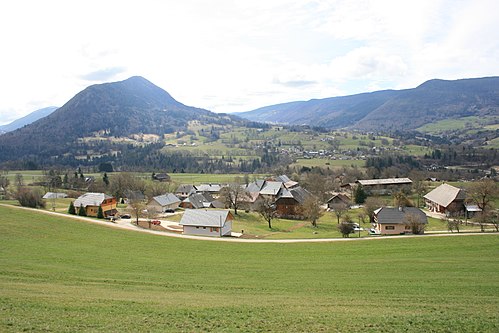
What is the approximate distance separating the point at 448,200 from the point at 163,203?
199 feet

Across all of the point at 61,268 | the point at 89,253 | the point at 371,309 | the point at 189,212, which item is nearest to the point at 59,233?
the point at 89,253

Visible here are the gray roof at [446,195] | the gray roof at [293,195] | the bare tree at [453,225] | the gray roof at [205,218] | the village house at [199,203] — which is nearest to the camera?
the bare tree at [453,225]

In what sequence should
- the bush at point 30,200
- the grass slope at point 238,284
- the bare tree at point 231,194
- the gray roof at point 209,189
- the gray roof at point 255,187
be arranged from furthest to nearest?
1. the gray roof at point 209,189
2. the gray roof at point 255,187
3. the bare tree at point 231,194
4. the bush at point 30,200
5. the grass slope at point 238,284

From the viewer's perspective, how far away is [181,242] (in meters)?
41.9

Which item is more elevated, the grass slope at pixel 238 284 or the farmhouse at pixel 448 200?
the grass slope at pixel 238 284

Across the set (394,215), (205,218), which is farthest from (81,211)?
(394,215)

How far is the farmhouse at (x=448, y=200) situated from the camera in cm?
7725

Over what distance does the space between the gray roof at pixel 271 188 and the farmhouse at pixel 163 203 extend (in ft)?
72.6

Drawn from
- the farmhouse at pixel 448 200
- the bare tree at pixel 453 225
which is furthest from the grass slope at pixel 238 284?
the farmhouse at pixel 448 200

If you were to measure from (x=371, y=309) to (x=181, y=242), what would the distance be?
90.4ft

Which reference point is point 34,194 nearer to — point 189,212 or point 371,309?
point 189,212

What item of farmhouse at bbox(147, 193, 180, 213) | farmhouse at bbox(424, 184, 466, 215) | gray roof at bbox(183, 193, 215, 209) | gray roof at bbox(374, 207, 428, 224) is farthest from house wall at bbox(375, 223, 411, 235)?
farmhouse at bbox(147, 193, 180, 213)

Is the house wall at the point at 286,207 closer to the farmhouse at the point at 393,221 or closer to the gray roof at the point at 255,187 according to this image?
the gray roof at the point at 255,187

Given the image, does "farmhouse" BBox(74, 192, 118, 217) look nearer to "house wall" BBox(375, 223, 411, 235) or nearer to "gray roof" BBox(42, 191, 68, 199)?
"gray roof" BBox(42, 191, 68, 199)
